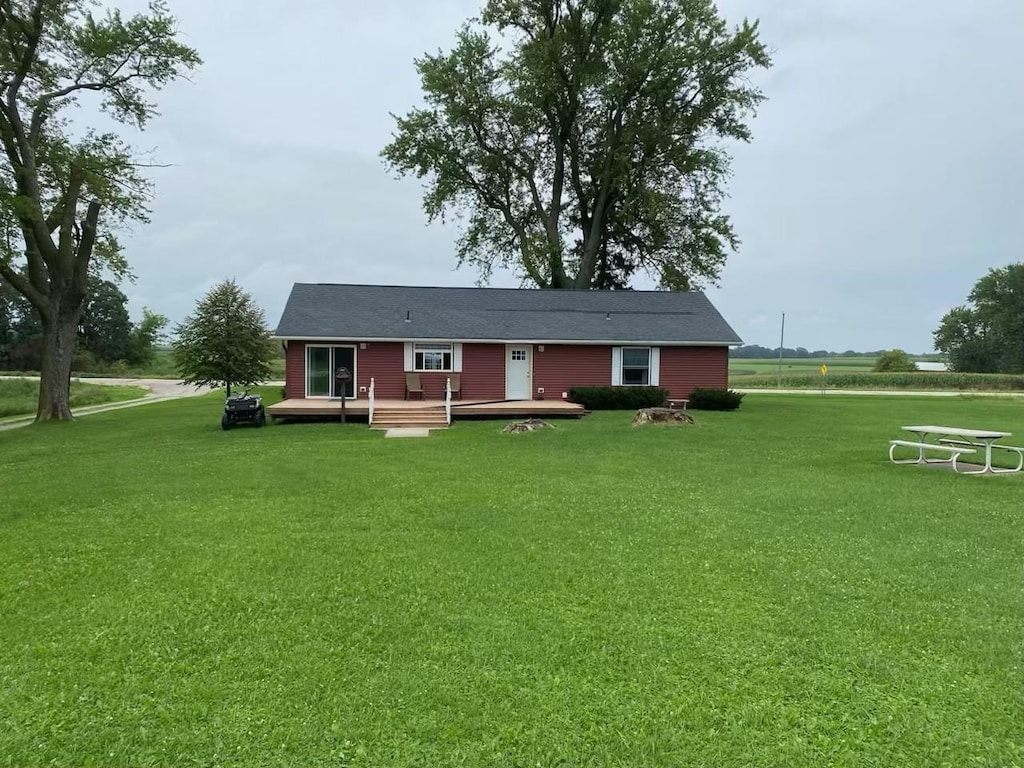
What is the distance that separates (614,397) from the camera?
65.6 feet

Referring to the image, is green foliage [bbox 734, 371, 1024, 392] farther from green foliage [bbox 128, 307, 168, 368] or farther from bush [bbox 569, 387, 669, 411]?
green foliage [bbox 128, 307, 168, 368]

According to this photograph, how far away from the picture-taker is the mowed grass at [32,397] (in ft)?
80.5

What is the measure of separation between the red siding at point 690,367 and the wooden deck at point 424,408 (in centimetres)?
413

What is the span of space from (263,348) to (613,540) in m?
21.0

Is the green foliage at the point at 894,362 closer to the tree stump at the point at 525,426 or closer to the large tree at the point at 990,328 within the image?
the large tree at the point at 990,328

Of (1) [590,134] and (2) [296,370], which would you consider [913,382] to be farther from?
(2) [296,370]

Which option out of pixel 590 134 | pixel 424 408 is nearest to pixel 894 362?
pixel 590 134

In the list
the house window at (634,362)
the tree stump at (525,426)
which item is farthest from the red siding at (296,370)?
the house window at (634,362)

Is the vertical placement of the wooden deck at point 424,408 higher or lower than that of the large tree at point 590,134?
lower

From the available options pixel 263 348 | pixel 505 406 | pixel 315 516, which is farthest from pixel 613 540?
pixel 263 348

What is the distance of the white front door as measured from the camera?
20.8 m

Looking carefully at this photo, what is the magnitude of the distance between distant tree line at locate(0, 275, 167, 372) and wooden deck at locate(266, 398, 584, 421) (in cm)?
5577

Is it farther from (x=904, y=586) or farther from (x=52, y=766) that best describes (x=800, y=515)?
(x=52, y=766)

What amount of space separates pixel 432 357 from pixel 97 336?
64.2m
